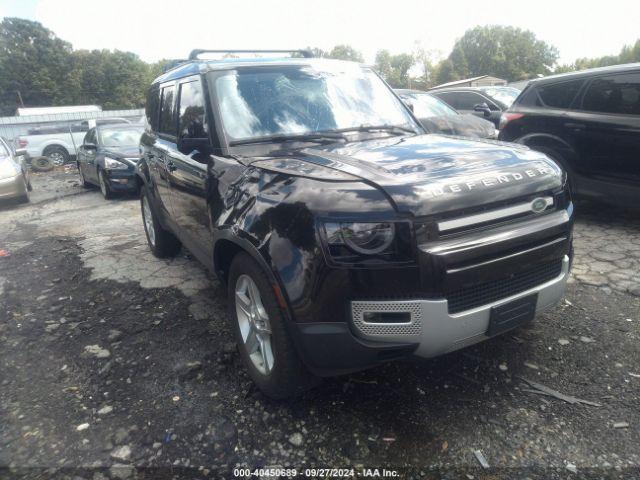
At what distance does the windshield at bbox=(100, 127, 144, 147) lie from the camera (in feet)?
34.3

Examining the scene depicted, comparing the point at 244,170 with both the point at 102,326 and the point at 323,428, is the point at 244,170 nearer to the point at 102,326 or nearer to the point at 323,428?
the point at 323,428

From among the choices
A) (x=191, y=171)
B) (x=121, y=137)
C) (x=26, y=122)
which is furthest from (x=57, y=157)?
(x=191, y=171)

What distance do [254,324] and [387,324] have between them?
35.8 inches

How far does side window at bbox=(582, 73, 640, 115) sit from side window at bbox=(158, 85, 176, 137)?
4.42 m

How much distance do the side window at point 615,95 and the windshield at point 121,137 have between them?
8.76 meters

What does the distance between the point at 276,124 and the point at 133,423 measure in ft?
6.60

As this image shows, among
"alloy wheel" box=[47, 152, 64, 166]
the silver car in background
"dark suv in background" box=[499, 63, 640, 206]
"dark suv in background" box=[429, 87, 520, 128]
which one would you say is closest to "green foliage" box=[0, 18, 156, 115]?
"alloy wheel" box=[47, 152, 64, 166]

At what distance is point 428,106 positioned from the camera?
8.08m

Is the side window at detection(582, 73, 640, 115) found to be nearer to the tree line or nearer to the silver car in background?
the silver car in background

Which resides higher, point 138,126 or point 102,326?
point 138,126

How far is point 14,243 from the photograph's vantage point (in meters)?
6.84

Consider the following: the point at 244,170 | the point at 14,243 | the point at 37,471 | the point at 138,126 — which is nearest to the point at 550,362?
the point at 244,170

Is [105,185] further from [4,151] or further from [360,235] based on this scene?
[360,235]

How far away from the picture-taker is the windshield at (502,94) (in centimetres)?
1095
